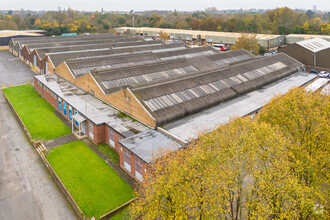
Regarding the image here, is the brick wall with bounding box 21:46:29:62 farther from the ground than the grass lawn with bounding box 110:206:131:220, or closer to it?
farther from the ground

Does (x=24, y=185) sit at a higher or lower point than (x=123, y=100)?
lower

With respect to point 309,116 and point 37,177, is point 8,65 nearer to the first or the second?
point 37,177

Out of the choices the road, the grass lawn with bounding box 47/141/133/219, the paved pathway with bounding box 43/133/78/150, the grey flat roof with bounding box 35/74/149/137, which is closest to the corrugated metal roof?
the grey flat roof with bounding box 35/74/149/137

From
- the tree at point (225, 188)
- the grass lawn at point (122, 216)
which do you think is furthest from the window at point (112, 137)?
the tree at point (225, 188)

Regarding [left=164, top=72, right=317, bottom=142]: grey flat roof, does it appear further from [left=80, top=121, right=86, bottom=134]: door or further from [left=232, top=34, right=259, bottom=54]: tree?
[left=232, top=34, right=259, bottom=54]: tree

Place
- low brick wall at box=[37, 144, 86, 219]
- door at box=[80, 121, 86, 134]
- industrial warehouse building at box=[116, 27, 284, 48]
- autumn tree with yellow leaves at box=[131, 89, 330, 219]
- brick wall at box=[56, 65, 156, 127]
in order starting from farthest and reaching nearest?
1. industrial warehouse building at box=[116, 27, 284, 48]
2. door at box=[80, 121, 86, 134]
3. brick wall at box=[56, 65, 156, 127]
4. low brick wall at box=[37, 144, 86, 219]
5. autumn tree with yellow leaves at box=[131, 89, 330, 219]

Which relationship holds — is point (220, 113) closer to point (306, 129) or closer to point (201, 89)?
point (201, 89)

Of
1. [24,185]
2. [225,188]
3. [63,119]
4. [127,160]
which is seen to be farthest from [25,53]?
[225,188]
